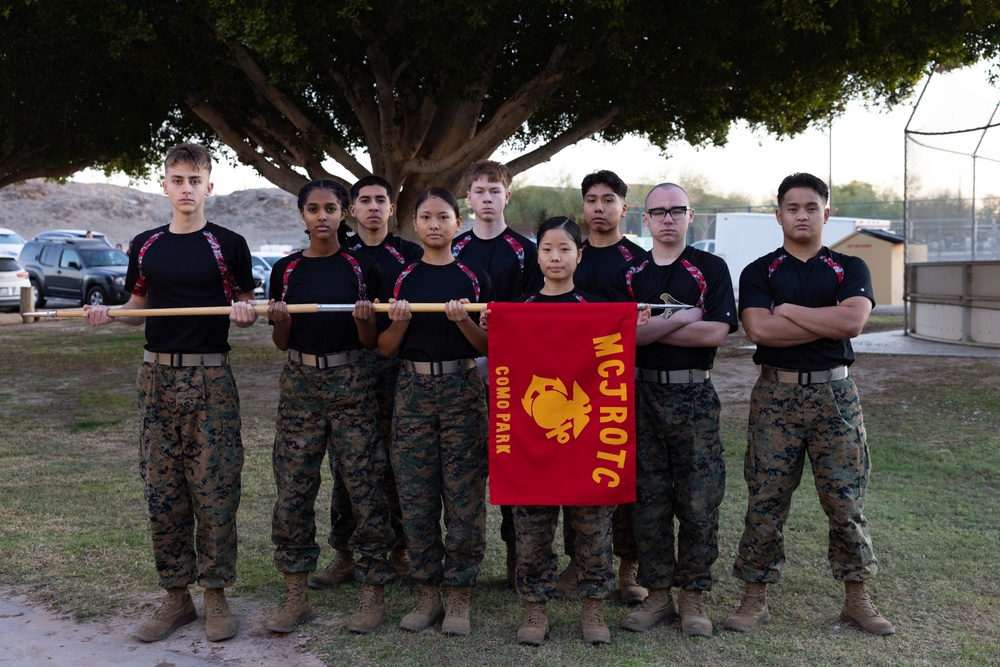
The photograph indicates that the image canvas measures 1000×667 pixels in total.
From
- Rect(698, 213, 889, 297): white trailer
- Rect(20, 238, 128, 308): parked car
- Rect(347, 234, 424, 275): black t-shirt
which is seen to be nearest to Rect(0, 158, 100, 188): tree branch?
Rect(20, 238, 128, 308): parked car

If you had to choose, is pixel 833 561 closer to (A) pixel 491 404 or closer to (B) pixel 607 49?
(A) pixel 491 404

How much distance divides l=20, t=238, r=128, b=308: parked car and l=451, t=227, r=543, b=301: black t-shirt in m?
23.3

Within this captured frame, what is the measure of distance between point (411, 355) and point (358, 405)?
1.18 ft

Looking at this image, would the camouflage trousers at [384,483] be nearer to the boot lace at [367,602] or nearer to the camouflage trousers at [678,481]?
the boot lace at [367,602]

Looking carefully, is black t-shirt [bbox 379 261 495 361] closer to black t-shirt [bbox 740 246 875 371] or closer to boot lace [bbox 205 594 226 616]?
black t-shirt [bbox 740 246 875 371]

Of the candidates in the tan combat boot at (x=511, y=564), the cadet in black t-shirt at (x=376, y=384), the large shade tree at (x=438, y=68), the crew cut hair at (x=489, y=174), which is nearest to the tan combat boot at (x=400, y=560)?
the cadet in black t-shirt at (x=376, y=384)

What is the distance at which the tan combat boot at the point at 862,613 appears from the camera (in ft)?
14.9

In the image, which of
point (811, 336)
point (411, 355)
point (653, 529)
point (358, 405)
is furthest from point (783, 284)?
point (358, 405)

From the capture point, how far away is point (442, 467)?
15.5ft

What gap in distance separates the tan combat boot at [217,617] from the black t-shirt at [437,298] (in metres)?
1.46

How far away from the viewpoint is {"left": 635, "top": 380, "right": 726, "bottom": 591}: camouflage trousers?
184 inches

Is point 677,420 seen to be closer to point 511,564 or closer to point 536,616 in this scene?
point 536,616

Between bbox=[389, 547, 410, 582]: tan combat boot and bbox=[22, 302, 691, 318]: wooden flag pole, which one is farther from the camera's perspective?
bbox=[389, 547, 410, 582]: tan combat boot

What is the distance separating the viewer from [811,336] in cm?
451
